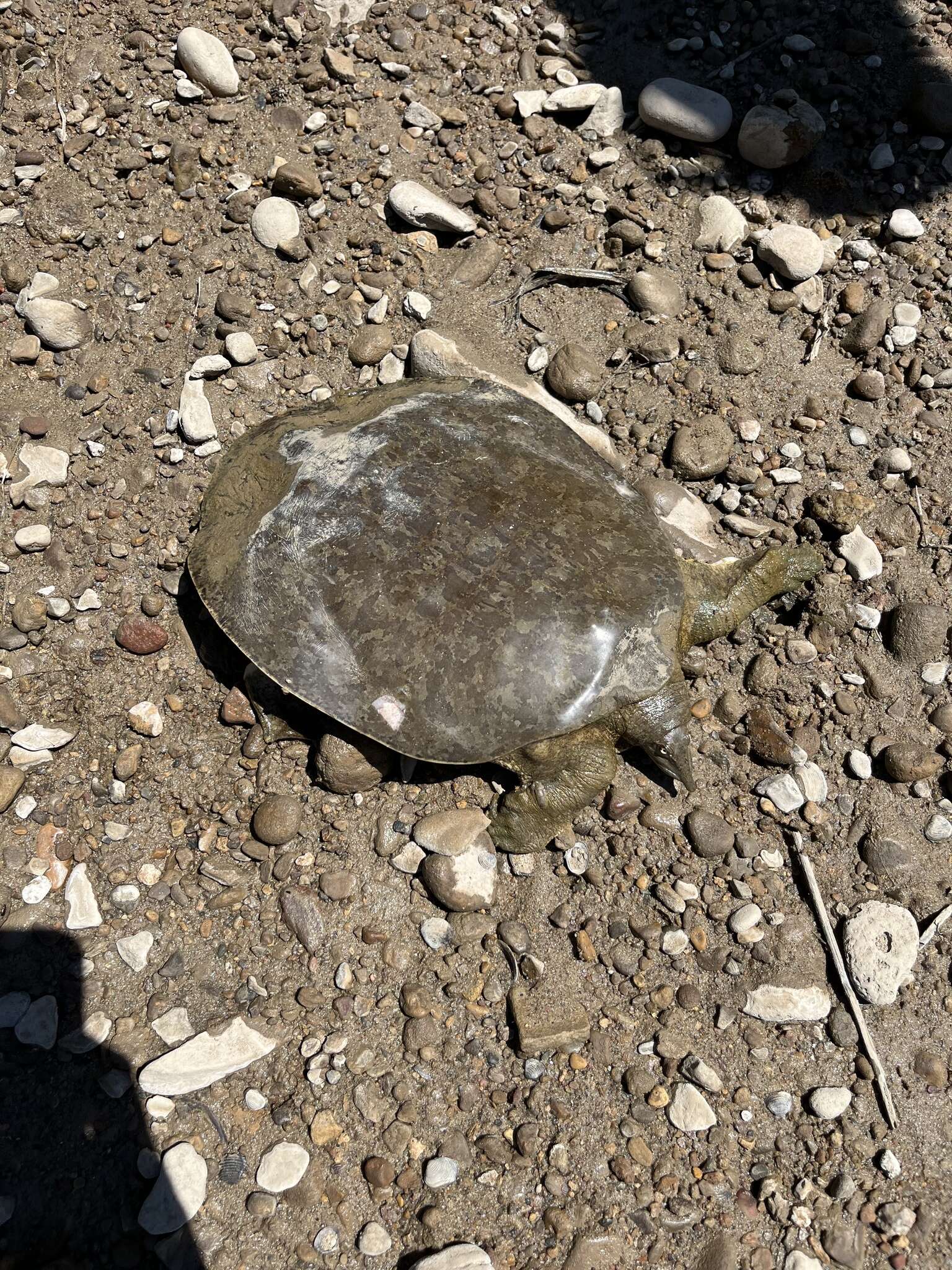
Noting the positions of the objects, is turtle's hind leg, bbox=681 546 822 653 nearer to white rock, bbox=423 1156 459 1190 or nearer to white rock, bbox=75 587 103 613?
white rock, bbox=423 1156 459 1190

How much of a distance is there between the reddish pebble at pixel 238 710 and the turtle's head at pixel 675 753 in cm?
136

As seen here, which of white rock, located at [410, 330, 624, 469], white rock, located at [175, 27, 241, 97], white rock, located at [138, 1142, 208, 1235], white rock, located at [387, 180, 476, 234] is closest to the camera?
white rock, located at [138, 1142, 208, 1235]

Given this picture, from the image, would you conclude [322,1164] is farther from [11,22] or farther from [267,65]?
[11,22]

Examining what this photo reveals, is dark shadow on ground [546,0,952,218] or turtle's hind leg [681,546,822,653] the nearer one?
turtle's hind leg [681,546,822,653]

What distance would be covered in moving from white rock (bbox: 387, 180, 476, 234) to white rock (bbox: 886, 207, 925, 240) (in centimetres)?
168

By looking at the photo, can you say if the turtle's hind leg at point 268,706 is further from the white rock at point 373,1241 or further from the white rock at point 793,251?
the white rock at point 793,251

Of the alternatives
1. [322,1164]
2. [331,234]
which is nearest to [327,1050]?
[322,1164]

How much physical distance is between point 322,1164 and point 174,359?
287cm

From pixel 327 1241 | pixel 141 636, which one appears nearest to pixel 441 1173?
pixel 327 1241

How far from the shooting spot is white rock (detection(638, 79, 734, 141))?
3.38 metres

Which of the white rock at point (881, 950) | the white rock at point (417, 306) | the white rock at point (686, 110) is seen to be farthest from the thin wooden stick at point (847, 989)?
the white rock at point (686, 110)

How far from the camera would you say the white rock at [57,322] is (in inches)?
128

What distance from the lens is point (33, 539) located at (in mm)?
3090

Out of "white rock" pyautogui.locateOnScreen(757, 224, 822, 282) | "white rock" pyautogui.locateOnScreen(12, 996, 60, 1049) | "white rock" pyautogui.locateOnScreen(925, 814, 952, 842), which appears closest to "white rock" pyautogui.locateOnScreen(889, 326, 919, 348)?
"white rock" pyautogui.locateOnScreen(757, 224, 822, 282)
